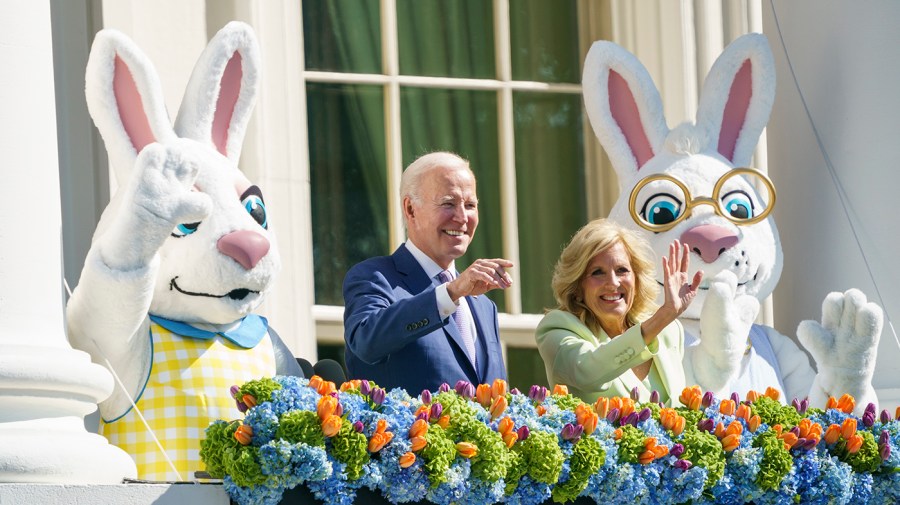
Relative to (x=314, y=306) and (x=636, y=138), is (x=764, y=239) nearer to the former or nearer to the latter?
(x=636, y=138)

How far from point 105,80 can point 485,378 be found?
146 cm

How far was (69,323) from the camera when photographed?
5.56 meters

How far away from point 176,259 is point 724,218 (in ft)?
7.00

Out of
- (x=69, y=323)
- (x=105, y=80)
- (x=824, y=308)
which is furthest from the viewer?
(x=824, y=308)

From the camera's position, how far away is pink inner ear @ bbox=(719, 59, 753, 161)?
738 centimetres

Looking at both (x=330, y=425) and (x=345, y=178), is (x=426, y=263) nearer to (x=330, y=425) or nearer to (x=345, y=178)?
(x=330, y=425)

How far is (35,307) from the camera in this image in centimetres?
502

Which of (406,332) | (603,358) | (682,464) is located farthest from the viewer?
(603,358)

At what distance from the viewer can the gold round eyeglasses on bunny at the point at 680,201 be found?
6.97 m

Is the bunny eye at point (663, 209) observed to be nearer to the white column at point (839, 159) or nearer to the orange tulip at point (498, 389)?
the white column at point (839, 159)

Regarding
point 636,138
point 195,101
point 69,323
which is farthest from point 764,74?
point 69,323

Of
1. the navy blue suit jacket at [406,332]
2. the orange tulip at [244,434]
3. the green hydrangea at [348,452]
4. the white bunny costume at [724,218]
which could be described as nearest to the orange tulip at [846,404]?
the white bunny costume at [724,218]

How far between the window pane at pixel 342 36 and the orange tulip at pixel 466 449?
310cm

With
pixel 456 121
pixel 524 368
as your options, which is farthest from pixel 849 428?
pixel 456 121
